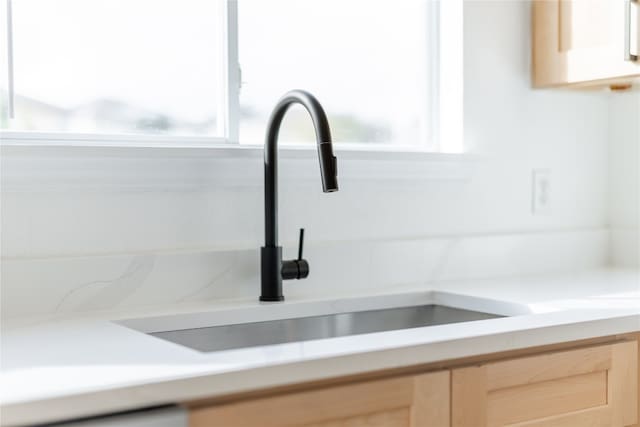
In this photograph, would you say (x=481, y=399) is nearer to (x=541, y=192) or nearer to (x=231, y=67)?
(x=231, y=67)

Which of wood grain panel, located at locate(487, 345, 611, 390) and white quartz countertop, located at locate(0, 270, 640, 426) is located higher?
white quartz countertop, located at locate(0, 270, 640, 426)

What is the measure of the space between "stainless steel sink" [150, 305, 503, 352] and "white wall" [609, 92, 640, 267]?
799 millimetres

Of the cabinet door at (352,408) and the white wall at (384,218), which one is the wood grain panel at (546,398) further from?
the white wall at (384,218)

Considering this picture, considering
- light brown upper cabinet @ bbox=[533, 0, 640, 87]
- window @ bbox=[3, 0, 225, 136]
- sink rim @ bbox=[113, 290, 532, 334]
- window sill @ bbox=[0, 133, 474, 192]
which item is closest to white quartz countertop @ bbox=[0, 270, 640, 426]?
sink rim @ bbox=[113, 290, 532, 334]

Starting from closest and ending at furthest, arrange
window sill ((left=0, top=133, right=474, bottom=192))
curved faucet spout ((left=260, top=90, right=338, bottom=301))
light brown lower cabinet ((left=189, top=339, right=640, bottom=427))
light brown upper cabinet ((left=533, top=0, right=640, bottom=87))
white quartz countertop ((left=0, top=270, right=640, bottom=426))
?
white quartz countertop ((left=0, top=270, right=640, bottom=426))
light brown lower cabinet ((left=189, top=339, right=640, bottom=427))
window sill ((left=0, top=133, right=474, bottom=192))
curved faucet spout ((left=260, top=90, right=338, bottom=301))
light brown upper cabinet ((left=533, top=0, right=640, bottom=87))

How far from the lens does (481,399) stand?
1.29 metres

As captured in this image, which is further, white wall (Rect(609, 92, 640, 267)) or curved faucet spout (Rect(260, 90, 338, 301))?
white wall (Rect(609, 92, 640, 267))

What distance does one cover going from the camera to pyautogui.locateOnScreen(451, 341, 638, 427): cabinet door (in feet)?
4.20

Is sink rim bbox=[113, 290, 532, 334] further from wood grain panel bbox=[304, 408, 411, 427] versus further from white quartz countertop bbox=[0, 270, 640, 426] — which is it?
wood grain panel bbox=[304, 408, 411, 427]

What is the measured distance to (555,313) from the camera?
4.80 ft

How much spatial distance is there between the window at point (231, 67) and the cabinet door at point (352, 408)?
2.60ft

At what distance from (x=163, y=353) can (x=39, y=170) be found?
0.54 meters

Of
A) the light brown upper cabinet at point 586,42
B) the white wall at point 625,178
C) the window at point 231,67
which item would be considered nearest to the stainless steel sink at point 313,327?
the window at point 231,67

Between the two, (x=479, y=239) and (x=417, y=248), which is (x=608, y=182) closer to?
(x=479, y=239)
